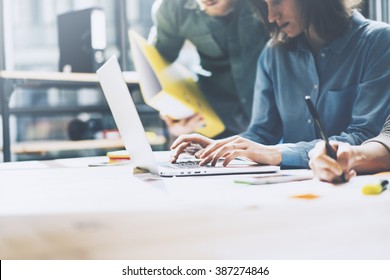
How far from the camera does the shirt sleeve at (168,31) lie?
→ 2297mm

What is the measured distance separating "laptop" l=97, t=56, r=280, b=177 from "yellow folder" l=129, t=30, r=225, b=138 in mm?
822

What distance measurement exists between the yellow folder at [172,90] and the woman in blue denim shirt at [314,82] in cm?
41

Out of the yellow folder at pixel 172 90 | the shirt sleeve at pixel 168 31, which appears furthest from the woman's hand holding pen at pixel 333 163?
the shirt sleeve at pixel 168 31

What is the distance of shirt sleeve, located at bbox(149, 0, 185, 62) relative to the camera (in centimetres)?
230

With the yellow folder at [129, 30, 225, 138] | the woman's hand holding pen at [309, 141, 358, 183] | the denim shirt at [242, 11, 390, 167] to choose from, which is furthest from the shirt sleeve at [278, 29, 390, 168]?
the yellow folder at [129, 30, 225, 138]

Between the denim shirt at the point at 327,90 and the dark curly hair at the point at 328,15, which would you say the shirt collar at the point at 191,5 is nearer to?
the denim shirt at the point at 327,90

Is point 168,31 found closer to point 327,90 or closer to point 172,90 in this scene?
point 172,90

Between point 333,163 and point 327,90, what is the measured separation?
673 mm

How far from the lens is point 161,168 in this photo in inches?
39.0

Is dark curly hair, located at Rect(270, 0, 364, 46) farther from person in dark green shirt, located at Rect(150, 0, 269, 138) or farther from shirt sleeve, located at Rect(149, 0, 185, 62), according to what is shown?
shirt sleeve, located at Rect(149, 0, 185, 62)

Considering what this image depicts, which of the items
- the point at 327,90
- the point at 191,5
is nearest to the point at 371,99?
the point at 327,90

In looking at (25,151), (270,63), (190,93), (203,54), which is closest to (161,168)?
(270,63)
